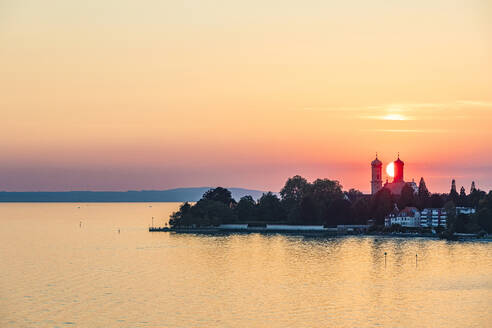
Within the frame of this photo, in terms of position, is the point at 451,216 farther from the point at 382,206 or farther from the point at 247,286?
the point at 247,286

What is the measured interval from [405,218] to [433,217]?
762 cm

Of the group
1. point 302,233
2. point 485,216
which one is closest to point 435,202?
point 485,216

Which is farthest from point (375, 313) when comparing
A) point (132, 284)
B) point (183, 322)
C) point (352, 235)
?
point (352, 235)

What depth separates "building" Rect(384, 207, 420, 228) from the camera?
613ft

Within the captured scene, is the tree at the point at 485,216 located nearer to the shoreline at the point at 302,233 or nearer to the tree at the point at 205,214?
the shoreline at the point at 302,233

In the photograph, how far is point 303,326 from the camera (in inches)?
2463

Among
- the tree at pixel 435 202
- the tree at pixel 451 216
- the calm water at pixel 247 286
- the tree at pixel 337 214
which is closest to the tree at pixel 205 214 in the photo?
the tree at pixel 337 214

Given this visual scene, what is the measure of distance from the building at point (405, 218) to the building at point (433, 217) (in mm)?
1422

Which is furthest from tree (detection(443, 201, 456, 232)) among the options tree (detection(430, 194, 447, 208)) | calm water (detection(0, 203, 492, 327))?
calm water (detection(0, 203, 492, 327))

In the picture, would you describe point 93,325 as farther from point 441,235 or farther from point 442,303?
point 441,235

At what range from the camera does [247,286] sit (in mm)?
83938

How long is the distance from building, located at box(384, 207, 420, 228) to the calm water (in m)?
45.3

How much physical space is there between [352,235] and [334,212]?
61.1ft

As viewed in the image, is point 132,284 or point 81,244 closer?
point 132,284
